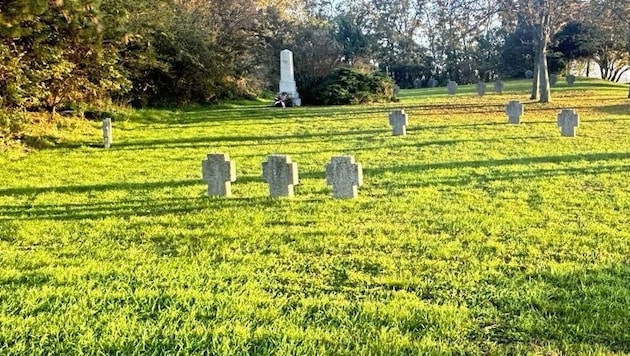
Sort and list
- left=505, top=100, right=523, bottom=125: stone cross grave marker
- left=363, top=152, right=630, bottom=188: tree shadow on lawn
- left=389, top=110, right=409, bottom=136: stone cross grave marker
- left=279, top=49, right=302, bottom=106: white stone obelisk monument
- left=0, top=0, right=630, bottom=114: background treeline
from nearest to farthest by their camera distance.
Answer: left=363, top=152, right=630, bottom=188: tree shadow on lawn → left=0, top=0, right=630, bottom=114: background treeline → left=389, top=110, right=409, bottom=136: stone cross grave marker → left=505, top=100, right=523, bottom=125: stone cross grave marker → left=279, top=49, right=302, bottom=106: white stone obelisk monument

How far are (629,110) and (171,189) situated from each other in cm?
1790

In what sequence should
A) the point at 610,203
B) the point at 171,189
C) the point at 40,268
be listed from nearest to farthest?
the point at 40,268 < the point at 610,203 < the point at 171,189

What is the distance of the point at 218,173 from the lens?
7.36 meters

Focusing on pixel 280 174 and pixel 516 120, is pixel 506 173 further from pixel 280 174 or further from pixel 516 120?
pixel 516 120

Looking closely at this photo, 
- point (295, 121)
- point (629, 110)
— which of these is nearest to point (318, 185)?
point (295, 121)

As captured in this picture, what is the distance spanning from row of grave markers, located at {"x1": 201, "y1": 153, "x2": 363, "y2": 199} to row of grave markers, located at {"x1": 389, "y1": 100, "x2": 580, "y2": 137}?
23.3 feet

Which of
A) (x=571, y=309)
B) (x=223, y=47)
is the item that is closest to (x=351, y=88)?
(x=223, y=47)

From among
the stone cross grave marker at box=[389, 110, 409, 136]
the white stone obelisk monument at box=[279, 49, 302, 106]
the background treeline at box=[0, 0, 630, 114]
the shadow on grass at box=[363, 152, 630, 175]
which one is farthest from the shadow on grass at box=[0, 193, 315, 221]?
the white stone obelisk monument at box=[279, 49, 302, 106]

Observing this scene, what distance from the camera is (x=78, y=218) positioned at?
6469 mm

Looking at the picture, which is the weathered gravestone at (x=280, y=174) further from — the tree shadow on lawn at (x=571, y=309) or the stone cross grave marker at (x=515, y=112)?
the stone cross grave marker at (x=515, y=112)

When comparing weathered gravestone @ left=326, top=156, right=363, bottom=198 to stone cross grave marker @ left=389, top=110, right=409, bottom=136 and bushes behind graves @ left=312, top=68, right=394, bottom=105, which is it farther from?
bushes behind graves @ left=312, top=68, right=394, bottom=105

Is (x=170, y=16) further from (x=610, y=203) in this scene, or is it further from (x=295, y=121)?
(x=610, y=203)

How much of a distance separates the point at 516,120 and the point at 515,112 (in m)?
0.24

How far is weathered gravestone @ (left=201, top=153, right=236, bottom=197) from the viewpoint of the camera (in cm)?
730
